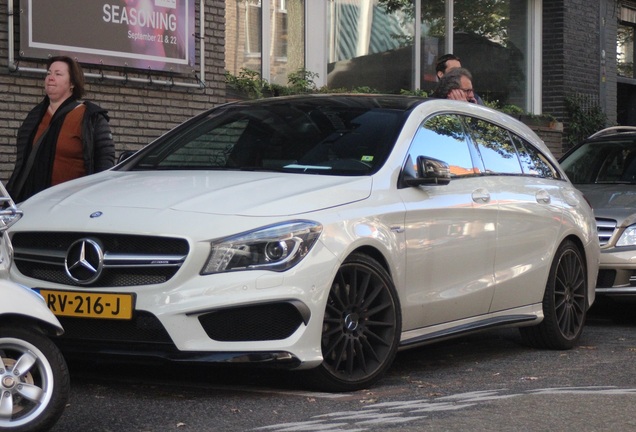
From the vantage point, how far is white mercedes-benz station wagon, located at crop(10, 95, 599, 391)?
605 cm

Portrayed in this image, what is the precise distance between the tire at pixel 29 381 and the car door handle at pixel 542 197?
4164 mm

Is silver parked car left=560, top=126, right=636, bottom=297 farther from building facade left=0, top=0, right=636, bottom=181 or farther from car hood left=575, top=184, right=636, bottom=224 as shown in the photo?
building facade left=0, top=0, right=636, bottom=181

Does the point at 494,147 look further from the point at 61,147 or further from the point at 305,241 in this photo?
the point at 61,147

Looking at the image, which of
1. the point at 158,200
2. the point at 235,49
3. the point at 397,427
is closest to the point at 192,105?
the point at 235,49

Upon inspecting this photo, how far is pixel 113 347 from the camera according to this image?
20.0 feet

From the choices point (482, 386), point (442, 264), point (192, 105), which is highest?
point (192, 105)

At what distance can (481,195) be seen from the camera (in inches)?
304

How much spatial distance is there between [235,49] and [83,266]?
8.55 meters

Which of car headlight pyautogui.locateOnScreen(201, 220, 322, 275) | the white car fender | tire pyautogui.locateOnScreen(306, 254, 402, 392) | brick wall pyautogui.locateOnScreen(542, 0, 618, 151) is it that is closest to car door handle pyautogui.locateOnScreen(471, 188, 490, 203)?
tire pyautogui.locateOnScreen(306, 254, 402, 392)

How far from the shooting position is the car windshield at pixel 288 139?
7086mm

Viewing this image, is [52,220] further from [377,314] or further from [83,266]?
[377,314]

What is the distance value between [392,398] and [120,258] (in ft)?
4.78

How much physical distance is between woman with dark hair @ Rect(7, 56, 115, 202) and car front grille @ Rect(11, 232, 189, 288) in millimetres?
2016

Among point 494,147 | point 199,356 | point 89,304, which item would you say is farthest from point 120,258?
point 494,147
